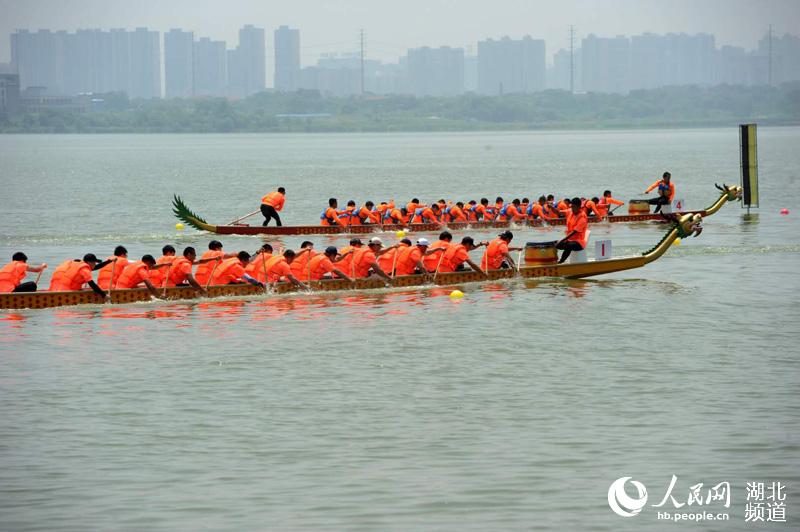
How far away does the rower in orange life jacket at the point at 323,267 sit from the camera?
87.9ft

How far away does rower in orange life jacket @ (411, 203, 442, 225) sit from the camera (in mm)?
41344

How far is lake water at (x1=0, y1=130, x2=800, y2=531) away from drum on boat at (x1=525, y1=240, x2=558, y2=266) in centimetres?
70

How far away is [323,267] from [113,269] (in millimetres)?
4593

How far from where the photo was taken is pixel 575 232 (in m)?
28.7

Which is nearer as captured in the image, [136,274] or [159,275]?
[136,274]

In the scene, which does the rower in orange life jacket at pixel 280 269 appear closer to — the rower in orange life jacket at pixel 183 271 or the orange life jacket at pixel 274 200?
the rower in orange life jacket at pixel 183 271

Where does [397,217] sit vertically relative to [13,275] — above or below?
above

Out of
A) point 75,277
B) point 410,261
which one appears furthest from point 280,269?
point 75,277

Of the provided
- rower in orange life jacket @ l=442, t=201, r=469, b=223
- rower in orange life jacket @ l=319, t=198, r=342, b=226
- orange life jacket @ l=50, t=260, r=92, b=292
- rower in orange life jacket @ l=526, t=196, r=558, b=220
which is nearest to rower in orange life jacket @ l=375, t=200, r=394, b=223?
rower in orange life jacket @ l=319, t=198, r=342, b=226

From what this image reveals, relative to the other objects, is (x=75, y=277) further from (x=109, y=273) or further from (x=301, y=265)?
(x=301, y=265)

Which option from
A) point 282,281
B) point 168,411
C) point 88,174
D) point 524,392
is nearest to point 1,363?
point 168,411

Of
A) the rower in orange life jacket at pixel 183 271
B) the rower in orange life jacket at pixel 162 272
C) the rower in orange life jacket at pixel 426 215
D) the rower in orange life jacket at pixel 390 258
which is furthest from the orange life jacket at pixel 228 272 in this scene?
the rower in orange life jacket at pixel 426 215

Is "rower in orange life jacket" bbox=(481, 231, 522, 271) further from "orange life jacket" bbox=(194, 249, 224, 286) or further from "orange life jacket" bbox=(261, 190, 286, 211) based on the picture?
"orange life jacket" bbox=(261, 190, 286, 211)

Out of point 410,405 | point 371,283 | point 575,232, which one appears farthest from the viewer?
point 575,232
